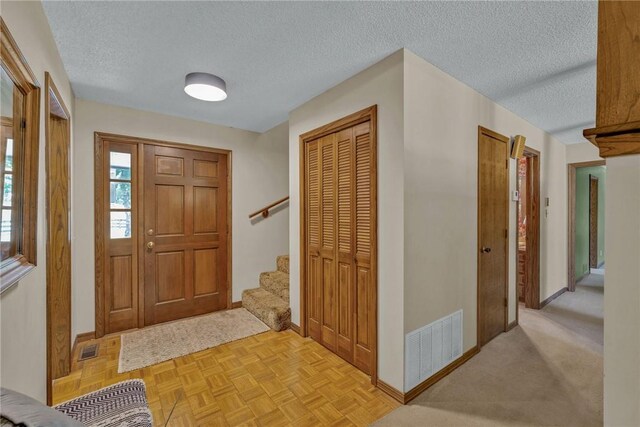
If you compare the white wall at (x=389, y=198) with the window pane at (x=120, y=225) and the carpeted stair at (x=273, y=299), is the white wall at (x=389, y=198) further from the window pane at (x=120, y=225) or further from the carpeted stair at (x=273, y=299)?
the window pane at (x=120, y=225)

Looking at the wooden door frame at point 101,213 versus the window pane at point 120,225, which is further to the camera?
the window pane at point 120,225

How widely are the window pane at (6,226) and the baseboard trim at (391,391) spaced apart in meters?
2.16

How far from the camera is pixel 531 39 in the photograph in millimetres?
1733

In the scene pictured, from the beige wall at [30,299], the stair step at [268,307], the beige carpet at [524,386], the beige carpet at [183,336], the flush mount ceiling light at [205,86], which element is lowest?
the beige carpet at [524,386]

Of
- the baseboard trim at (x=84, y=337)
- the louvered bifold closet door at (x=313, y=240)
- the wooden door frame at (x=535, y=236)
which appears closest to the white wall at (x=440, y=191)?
the louvered bifold closet door at (x=313, y=240)

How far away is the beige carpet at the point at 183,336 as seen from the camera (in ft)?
7.88

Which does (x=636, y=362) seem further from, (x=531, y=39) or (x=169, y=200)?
(x=169, y=200)

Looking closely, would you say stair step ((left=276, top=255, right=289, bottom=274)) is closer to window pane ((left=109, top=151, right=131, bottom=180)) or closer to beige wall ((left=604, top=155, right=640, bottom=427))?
window pane ((left=109, top=151, right=131, bottom=180))

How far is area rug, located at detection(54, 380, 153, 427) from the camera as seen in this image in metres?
→ 1.04

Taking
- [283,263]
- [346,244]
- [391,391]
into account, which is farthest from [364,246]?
[283,263]

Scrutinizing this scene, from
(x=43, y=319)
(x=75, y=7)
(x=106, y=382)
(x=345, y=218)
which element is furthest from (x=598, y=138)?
(x=106, y=382)

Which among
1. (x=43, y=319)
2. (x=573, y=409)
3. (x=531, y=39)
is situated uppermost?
(x=531, y=39)

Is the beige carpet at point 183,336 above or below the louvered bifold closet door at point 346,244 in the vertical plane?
below

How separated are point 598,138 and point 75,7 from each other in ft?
7.51
